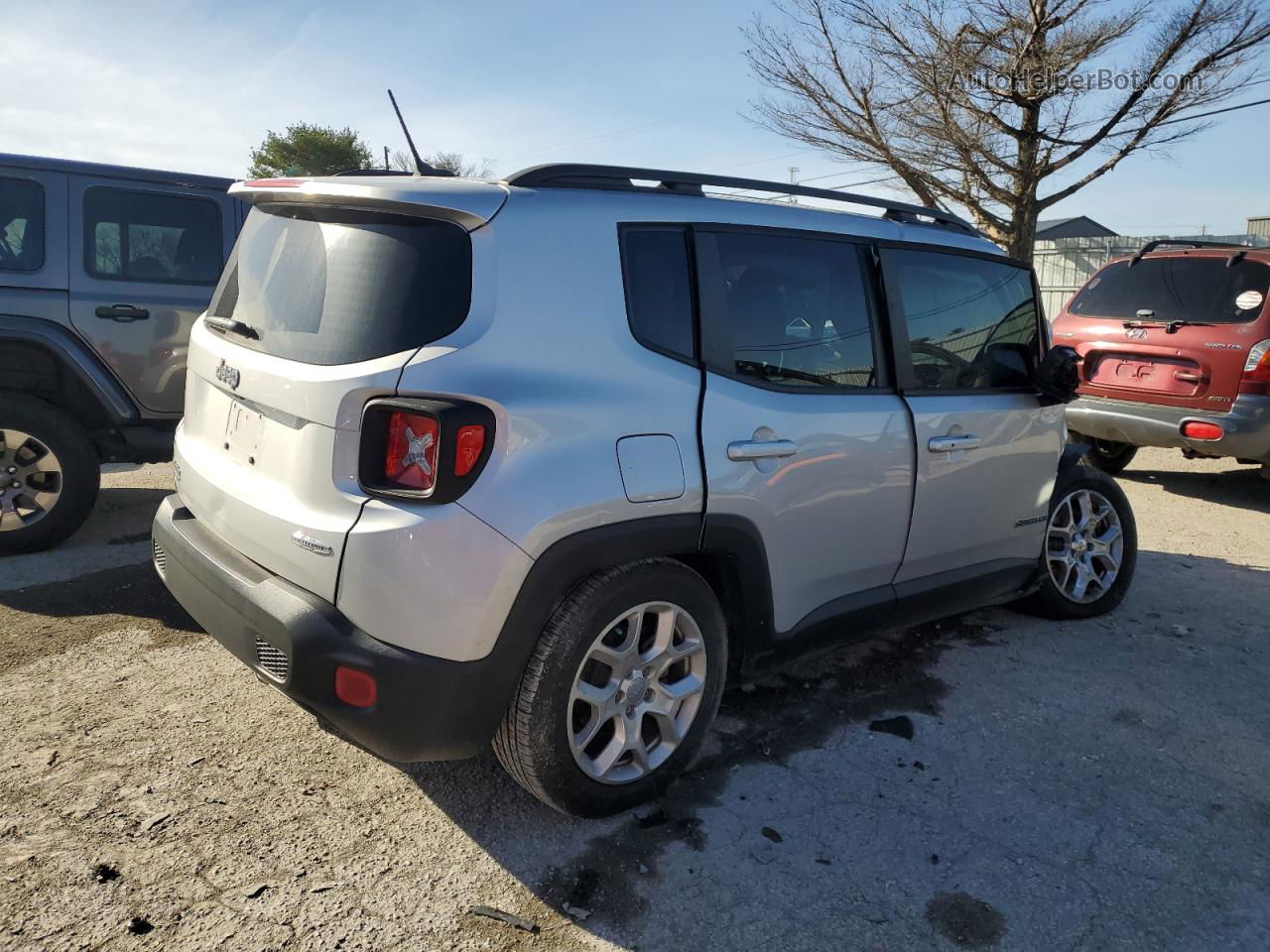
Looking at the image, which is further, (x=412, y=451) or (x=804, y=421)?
(x=804, y=421)

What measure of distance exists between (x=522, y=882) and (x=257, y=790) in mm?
922

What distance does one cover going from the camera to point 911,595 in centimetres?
358

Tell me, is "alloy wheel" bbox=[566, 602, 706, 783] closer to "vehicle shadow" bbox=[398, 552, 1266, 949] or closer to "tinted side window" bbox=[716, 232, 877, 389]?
"vehicle shadow" bbox=[398, 552, 1266, 949]

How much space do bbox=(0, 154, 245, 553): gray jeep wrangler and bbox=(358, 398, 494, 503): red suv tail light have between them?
3529 mm

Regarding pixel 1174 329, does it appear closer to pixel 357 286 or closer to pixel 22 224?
pixel 357 286

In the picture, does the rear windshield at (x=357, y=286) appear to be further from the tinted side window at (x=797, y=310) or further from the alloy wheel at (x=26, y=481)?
the alloy wheel at (x=26, y=481)

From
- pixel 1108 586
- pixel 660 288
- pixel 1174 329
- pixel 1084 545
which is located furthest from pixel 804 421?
pixel 1174 329

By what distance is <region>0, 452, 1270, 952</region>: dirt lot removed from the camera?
2.38 metres

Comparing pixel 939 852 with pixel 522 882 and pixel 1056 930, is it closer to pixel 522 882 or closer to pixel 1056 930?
pixel 1056 930

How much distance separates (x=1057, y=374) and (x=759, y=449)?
181cm

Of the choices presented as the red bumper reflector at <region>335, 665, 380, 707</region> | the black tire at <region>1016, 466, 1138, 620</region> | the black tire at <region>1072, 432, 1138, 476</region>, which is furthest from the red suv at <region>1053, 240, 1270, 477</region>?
the red bumper reflector at <region>335, 665, 380, 707</region>

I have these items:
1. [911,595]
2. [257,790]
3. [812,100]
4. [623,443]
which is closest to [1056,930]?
[911,595]

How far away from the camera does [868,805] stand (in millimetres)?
2943

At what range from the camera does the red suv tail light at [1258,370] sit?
6.37 metres
